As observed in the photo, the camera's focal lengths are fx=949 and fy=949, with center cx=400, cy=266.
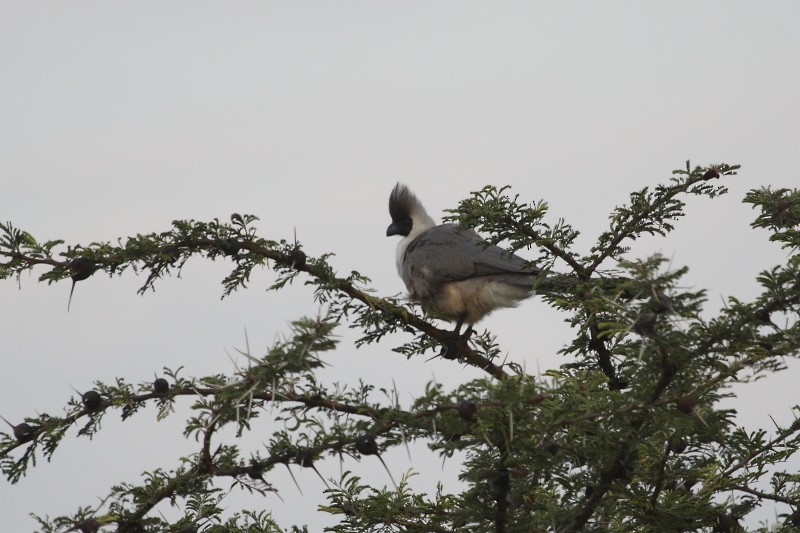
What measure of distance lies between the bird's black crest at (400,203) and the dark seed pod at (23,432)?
5.17 meters

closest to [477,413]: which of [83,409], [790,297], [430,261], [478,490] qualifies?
[478,490]

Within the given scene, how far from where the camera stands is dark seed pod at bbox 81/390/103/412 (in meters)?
3.63

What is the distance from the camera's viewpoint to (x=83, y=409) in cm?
367

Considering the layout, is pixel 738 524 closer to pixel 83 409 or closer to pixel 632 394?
pixel 632 394

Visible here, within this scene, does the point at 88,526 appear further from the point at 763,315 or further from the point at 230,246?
the point at 763,315

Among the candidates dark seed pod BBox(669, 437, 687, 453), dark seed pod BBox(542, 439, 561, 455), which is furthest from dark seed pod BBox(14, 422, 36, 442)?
dark seed pod BBox(669, 437, 687, 453)

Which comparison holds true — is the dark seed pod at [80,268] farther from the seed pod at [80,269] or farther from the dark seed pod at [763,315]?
the dark seed pod at [763,315]

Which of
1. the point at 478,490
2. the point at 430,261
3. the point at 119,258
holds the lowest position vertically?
the point at 478,490

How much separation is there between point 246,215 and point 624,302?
1.98 m

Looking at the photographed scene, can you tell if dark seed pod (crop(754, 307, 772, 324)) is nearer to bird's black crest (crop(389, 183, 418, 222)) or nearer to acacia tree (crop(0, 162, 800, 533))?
acacia tree (crop(0, 162, 800, 533))

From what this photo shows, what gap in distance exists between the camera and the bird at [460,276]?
21.6 feet

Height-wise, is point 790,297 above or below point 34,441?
below

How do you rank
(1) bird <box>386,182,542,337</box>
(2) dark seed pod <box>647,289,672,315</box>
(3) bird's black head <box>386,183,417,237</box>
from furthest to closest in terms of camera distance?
(3) bird's black head <box>386,183,417,237</box>
(1) bird <box>386,182,542,337</box>
(2) dark seed pod <box>647,289,672,315</box>

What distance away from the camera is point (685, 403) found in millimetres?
2939
